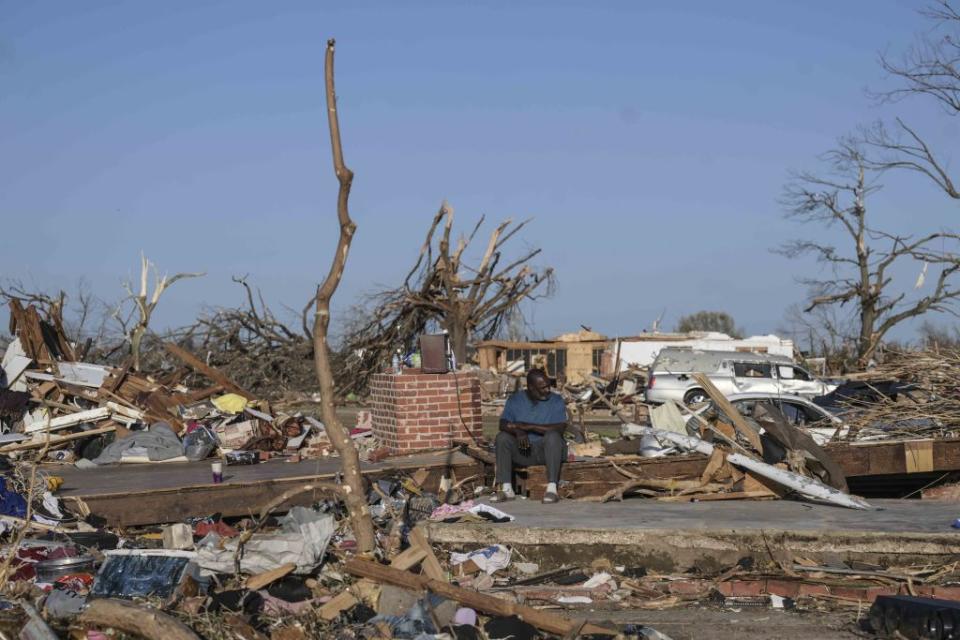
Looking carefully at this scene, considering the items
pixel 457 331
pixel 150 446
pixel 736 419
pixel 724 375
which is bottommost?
pixel 150 446

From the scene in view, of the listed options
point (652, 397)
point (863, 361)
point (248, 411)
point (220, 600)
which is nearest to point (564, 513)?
point (220, 600)

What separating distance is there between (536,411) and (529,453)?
0.39 meters

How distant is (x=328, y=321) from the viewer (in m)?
6.32

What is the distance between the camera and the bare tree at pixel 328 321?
612 cm

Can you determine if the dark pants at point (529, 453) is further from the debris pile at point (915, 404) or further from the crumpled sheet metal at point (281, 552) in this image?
the debris pile at point (915, 404)

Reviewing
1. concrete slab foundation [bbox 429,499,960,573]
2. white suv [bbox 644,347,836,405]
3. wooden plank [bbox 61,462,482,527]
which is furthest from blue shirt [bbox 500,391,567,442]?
white suv [bbox 644,347,836,405]

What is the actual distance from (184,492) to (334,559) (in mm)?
2655

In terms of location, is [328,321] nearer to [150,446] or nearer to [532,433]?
[532,433]

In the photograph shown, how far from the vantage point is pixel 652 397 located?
86.8 ft

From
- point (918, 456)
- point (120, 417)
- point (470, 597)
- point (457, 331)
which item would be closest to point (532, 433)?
point (470, 597)

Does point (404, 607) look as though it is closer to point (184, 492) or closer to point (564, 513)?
point (564, 513)

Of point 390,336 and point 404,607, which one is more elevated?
point 390,336

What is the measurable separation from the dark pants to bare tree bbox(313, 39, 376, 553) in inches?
108

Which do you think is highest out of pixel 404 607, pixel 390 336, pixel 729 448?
pixel 390 336
